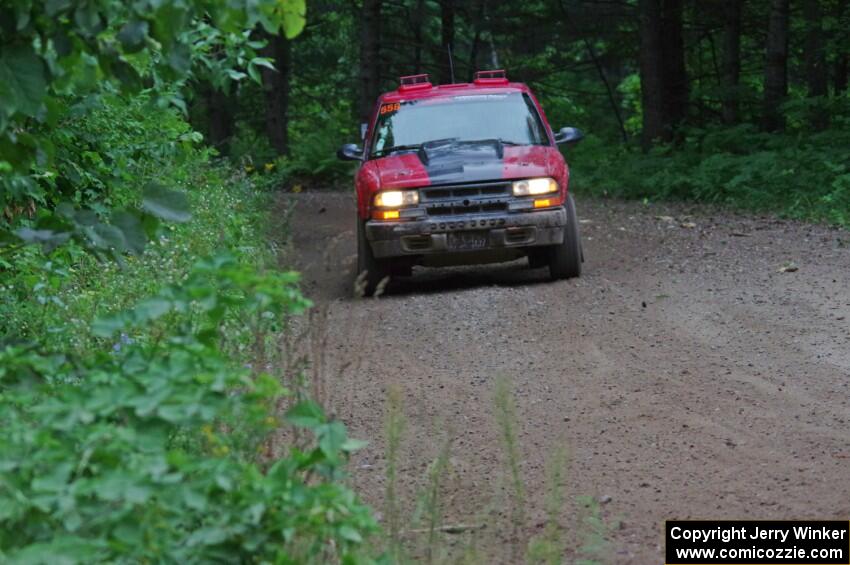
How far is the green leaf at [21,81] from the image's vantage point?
408 cm

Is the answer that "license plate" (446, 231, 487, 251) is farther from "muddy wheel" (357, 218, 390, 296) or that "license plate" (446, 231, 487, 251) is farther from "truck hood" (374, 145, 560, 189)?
"muddy wheel" (357, 218, 390, 296)

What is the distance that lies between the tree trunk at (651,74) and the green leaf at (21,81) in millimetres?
21517

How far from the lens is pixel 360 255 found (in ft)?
40.3

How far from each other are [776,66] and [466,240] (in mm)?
12906

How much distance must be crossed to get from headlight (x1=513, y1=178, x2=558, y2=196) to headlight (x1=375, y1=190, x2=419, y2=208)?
96cm

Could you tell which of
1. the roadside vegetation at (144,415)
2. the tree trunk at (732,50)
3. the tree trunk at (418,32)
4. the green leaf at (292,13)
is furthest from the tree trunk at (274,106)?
the green leaf at (292,13)

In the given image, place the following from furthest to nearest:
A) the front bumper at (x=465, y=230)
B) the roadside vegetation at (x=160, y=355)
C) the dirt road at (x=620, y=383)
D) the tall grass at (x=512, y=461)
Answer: the front bumper at (x=465, y=230)
the dirt road at (x=620, y=383)
the tall grass at (x=512, y=461)
the roadside vegetation at (x=160, y=355)

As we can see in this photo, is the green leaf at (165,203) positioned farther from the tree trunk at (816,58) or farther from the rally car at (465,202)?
the tree trunk at (816,58)

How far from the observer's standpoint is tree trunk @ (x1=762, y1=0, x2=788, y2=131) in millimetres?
22000

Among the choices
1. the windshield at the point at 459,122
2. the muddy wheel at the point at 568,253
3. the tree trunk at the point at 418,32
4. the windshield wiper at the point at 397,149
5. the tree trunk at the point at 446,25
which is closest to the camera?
the muddy wheel at the point at 568,253

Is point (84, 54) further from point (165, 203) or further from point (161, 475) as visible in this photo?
point (161, 475)

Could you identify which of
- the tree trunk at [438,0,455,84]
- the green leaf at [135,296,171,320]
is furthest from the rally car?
the tree trunk at [438,0,455,84]

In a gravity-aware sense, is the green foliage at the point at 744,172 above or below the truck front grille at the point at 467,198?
below

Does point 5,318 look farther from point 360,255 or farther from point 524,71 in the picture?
point 524,71
